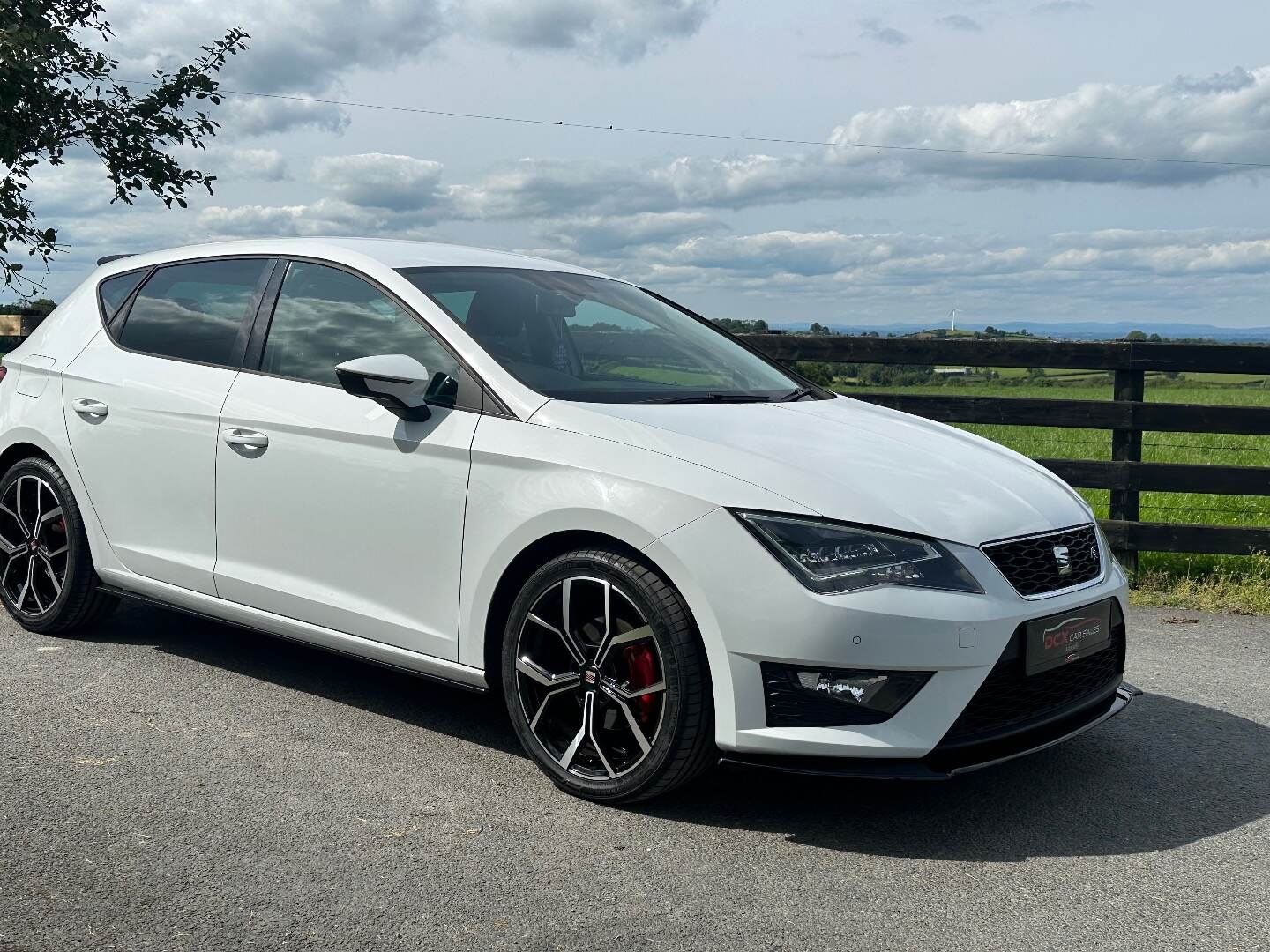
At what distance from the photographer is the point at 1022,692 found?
12.5 ft

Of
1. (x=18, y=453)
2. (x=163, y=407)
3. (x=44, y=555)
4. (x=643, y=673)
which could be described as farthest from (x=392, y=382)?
(x=18, y=453)

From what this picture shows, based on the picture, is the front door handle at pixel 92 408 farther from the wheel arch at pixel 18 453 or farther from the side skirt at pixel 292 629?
the side skirt at pixel 292 629

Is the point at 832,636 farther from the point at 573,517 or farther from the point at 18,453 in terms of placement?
the point at 18,453

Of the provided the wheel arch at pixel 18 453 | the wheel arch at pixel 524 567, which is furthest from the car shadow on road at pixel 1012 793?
the wheel arch at pixel 18 453

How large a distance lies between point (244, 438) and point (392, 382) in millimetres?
856

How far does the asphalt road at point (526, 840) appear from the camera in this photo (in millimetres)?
3150

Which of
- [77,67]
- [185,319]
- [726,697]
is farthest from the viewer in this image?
[77,67]

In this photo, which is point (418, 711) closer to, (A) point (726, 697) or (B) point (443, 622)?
(B) point (443, 622)

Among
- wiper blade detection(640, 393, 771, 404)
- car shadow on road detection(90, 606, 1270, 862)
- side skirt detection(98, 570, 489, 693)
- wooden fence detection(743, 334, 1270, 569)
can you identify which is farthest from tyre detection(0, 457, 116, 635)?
wooden fence detection(743, 334, 1270, 569)

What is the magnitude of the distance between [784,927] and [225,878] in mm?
1399

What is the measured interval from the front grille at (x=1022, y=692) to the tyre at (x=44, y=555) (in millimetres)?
3745

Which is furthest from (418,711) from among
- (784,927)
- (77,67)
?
(77,67)

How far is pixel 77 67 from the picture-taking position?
9.01 metres

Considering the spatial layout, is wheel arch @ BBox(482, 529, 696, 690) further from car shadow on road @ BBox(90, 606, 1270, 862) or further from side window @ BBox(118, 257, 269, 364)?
side window @ BBox(118, 257, 269, 364)
